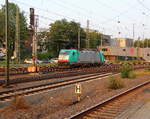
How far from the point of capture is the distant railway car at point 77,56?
118ft

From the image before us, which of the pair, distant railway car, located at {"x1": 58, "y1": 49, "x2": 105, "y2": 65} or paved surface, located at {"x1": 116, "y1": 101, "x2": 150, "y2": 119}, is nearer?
paved surface, located at {"x1": 116, "y1": 101, "x2": 150, "y2": 119}

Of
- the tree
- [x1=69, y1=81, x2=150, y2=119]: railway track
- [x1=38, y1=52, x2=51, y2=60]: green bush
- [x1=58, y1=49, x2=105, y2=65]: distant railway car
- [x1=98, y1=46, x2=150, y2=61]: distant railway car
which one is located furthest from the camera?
[x1=98, y1=46, x2=150, y2=61]: distant railway car

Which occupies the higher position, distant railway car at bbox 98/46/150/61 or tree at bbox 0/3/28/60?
tree at bbox 0/3/28/60

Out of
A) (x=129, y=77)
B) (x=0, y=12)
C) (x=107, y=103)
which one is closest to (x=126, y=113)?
(x=107, y=103)

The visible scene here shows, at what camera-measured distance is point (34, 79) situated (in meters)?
21.9

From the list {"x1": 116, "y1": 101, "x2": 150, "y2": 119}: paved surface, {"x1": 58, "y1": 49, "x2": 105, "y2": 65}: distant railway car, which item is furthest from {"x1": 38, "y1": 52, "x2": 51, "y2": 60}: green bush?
{"x1": 116, "y1": 101, "x2": 150, "y2": 119}: paved surface

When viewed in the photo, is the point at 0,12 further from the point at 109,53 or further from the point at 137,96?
the point at 137,96

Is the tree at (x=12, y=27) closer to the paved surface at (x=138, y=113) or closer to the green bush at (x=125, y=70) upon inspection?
the green bush at (x=125, y=70)

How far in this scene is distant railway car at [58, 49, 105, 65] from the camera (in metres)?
36.1

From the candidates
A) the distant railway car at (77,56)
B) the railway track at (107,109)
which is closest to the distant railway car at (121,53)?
the distant railway car at (77,56)

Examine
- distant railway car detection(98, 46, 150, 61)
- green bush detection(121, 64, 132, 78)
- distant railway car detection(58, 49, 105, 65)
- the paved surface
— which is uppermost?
distant railway car detection(98, 46, 150, 61)

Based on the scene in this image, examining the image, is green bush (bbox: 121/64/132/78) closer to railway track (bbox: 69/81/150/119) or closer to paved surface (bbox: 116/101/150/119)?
railway track (bbox: 69/81/150/119)

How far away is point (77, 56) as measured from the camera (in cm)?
3709

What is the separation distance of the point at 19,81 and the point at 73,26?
56.9 metres
